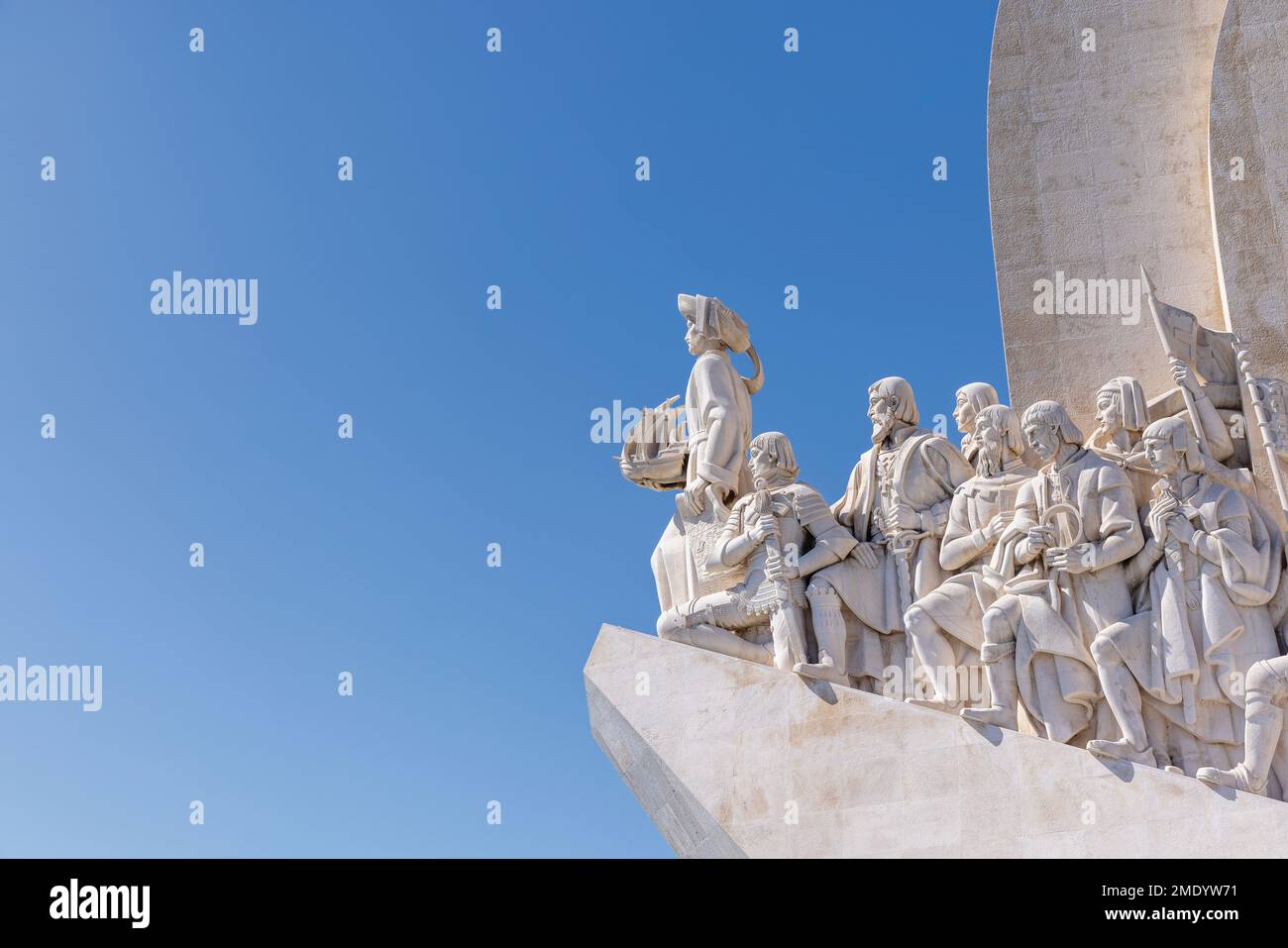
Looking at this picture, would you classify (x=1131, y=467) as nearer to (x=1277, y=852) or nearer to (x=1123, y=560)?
(x=1123, y=560)

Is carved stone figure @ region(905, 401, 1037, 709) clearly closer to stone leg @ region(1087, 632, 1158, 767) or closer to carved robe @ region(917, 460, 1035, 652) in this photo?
carved robe @ region(917, 460, 1035, 652)

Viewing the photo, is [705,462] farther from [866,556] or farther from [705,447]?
[866,556]

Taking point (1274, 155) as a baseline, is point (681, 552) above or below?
below

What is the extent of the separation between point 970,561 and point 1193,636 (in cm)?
138

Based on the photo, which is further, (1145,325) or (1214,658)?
(1145,325)

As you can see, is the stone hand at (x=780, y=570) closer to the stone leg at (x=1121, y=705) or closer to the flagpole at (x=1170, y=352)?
the stone leg at (x=1121, y=705)

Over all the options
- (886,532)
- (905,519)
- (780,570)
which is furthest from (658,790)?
(905,519)

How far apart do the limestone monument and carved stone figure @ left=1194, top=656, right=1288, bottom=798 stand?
2 centimetres

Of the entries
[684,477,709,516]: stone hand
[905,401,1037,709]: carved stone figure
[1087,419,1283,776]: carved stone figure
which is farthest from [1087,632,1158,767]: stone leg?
[684,477,709,516]: stone hand

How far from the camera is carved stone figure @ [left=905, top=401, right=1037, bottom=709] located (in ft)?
32.2

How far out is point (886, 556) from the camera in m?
10.4

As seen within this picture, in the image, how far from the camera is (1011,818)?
905 centimetres
